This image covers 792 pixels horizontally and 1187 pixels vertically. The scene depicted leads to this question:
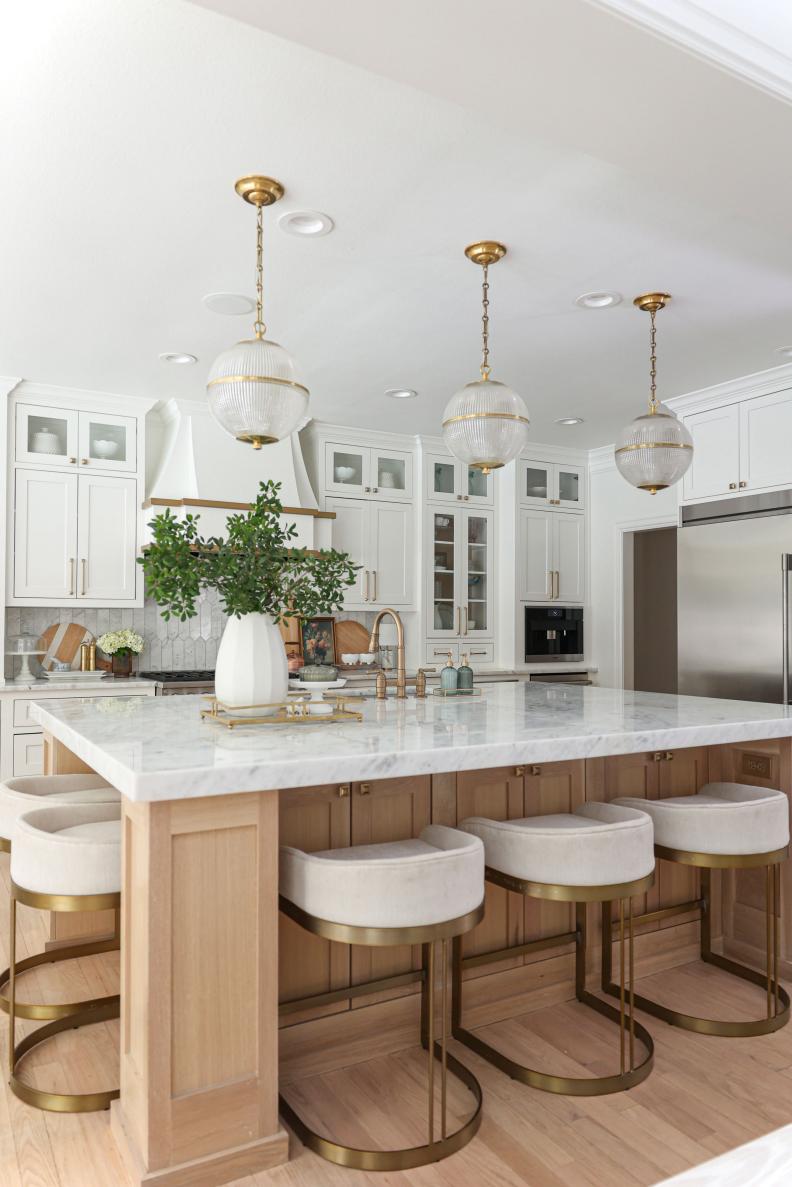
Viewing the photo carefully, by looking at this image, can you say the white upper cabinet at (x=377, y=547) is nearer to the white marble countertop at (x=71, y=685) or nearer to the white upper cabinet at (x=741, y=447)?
the white marble countertop at (x=71, y=685)

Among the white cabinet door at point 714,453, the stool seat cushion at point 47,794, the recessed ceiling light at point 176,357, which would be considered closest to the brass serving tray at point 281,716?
the stool seat cushion at point 47,794

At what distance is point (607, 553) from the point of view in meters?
6.67

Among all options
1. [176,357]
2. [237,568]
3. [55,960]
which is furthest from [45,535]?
[237,568]

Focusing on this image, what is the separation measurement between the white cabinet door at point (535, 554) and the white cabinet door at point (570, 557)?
2.3 inches

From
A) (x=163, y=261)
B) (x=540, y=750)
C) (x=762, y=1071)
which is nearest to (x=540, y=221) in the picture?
(x=163, y=261)

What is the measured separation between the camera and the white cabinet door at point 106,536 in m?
5.17

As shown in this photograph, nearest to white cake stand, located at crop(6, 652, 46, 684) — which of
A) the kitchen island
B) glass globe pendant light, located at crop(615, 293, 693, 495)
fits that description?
the kitchen island

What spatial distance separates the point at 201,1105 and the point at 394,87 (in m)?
2.50

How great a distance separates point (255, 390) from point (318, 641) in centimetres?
357

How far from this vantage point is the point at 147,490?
5.52 meters

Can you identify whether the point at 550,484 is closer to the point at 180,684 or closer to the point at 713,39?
the point at 180,684

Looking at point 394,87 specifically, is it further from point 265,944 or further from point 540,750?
point 265,944

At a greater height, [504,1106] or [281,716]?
[281,716]

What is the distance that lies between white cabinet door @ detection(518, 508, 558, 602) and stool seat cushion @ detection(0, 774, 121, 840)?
432cm
